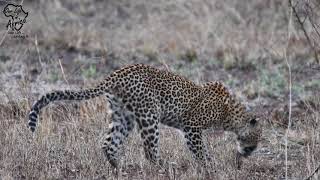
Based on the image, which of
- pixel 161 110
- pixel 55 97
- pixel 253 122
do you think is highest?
pixel 55 97

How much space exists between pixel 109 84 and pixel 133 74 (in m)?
0.29

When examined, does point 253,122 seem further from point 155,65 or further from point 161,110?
point 155,65

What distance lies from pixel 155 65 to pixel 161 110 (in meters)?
5.52

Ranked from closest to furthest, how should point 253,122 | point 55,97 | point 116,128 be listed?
point 55,97 → point 116,128 → point 253,122

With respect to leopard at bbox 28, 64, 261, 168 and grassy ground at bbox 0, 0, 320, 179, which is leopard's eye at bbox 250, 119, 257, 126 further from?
grassy ground at bbox 0, 0, 320, 179

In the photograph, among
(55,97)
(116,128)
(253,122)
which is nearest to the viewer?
(55,97)

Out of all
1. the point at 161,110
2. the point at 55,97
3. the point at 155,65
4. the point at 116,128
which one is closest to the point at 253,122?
the point at 161,110

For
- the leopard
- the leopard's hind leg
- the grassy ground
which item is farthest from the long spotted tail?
the grassy ground

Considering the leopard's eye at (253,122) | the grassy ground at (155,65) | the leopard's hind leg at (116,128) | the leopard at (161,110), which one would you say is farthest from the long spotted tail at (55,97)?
the leopard's eye at (253,122)

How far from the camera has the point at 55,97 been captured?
864cm

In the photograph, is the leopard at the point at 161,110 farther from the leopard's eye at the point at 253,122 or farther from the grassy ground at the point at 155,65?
the grassy ground at the point at 155,65

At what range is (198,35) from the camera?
16.9 m

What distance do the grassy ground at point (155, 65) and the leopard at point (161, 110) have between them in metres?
0.17

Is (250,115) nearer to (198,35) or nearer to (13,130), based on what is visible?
(13,130)
